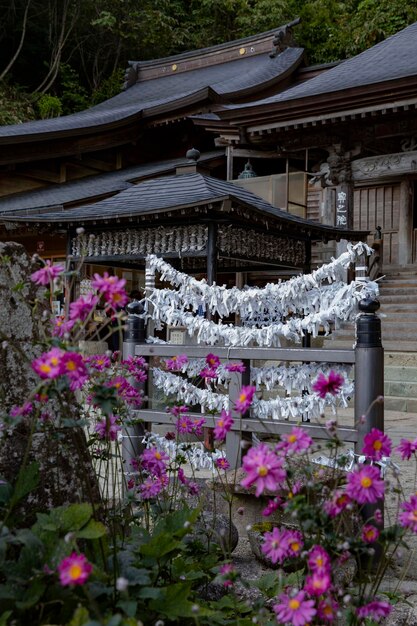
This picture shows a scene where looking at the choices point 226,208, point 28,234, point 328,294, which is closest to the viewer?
point 328,294

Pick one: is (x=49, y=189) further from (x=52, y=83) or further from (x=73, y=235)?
Result: (x=52, y=83)

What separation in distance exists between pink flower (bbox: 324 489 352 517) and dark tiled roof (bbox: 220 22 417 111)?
28.6 ft

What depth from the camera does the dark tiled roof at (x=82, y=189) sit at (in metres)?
14.0

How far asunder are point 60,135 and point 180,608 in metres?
15.4

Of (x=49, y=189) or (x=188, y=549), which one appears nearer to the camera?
(x=188, y=549)

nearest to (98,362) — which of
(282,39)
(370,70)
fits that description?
(370,70)

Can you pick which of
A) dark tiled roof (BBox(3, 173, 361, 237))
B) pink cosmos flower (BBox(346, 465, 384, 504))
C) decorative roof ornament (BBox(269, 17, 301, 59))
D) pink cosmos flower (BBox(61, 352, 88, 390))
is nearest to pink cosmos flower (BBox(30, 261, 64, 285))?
pink cosmos flower (BBox(61, 352, 88, 390))

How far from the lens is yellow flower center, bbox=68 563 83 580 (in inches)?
48.3

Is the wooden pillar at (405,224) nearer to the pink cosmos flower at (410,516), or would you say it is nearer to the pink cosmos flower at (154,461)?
the pink cosmos flower at (154,461)

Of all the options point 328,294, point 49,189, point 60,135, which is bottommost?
point 328,294

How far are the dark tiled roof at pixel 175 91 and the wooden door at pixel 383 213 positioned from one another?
4.61 metres

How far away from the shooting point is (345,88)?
388 inches

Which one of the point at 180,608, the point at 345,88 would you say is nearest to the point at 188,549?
the point at 180,608

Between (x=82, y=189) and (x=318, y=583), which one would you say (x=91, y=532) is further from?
(x=82, y=189)
